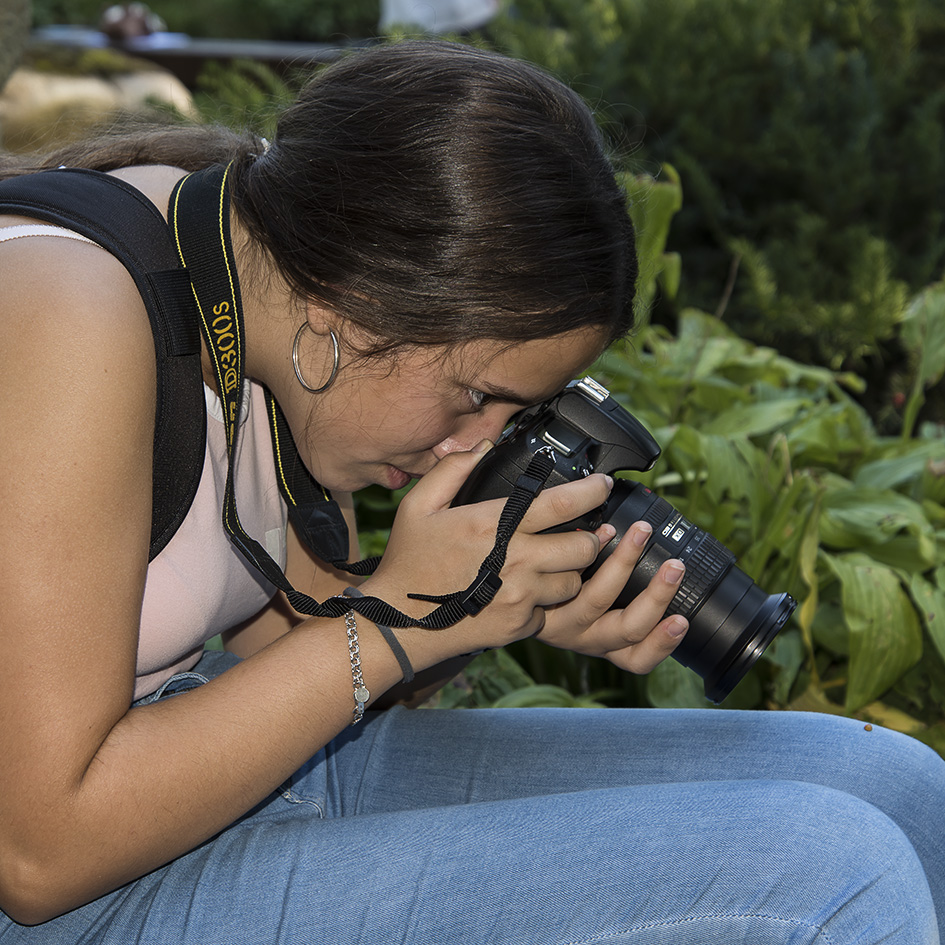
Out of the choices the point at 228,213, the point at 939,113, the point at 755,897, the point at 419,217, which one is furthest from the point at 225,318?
the point at 939,113

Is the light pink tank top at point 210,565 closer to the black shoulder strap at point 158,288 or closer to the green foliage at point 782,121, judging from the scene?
the black shoulder strap at point 158,288

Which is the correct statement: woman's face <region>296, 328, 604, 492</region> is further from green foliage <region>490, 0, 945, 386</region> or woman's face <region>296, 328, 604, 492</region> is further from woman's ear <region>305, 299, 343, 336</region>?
green foliage <region>490, 0, 945, 386</region>

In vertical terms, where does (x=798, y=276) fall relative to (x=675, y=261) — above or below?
below

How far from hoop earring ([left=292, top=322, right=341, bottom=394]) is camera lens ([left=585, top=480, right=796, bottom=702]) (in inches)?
15.5

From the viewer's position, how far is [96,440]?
38.0 inches

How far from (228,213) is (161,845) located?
688 mm

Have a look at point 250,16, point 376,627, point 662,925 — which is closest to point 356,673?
point 376,627

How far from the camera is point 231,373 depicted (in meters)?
1.17

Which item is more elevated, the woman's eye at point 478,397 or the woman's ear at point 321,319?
the woman's ear at point 321,319

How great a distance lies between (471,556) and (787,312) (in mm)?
2387

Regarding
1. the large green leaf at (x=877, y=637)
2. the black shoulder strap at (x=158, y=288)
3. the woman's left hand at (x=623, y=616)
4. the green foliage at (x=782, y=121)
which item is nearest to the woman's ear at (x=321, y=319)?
the black shoulder strap at (x=158, y=288)

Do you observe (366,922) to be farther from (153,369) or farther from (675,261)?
(675,261)

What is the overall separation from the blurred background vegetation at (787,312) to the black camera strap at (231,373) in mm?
504

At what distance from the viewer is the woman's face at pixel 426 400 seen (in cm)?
119
